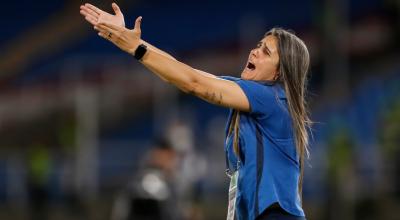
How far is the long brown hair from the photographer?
5938 millimetres

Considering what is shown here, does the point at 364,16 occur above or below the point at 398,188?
above

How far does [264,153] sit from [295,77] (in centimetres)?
43

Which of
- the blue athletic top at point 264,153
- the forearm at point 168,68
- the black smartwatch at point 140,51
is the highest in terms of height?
the black smartwatch at point 140,51

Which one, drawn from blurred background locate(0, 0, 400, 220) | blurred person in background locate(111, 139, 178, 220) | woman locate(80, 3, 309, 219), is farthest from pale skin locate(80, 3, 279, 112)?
blurred background locate(0, 0, 400, 220)

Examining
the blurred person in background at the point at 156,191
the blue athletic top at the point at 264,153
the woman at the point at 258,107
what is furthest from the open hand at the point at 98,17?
the blurred person in background at the point at 156,191

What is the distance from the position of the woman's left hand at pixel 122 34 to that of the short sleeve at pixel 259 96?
1.87ft

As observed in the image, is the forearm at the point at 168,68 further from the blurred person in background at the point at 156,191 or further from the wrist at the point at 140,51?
the blurred person in background at the point at 156,191

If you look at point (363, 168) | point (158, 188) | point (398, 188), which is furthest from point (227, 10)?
point (158, 188)

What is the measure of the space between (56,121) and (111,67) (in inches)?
53.5

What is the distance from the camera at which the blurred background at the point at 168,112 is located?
15445 mm

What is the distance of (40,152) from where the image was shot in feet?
57.3

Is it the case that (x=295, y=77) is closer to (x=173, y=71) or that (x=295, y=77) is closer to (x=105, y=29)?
(x=173, y=71)

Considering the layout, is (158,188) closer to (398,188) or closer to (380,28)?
(398,188)

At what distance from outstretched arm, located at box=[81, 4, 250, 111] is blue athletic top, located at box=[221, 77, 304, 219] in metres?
0.08
